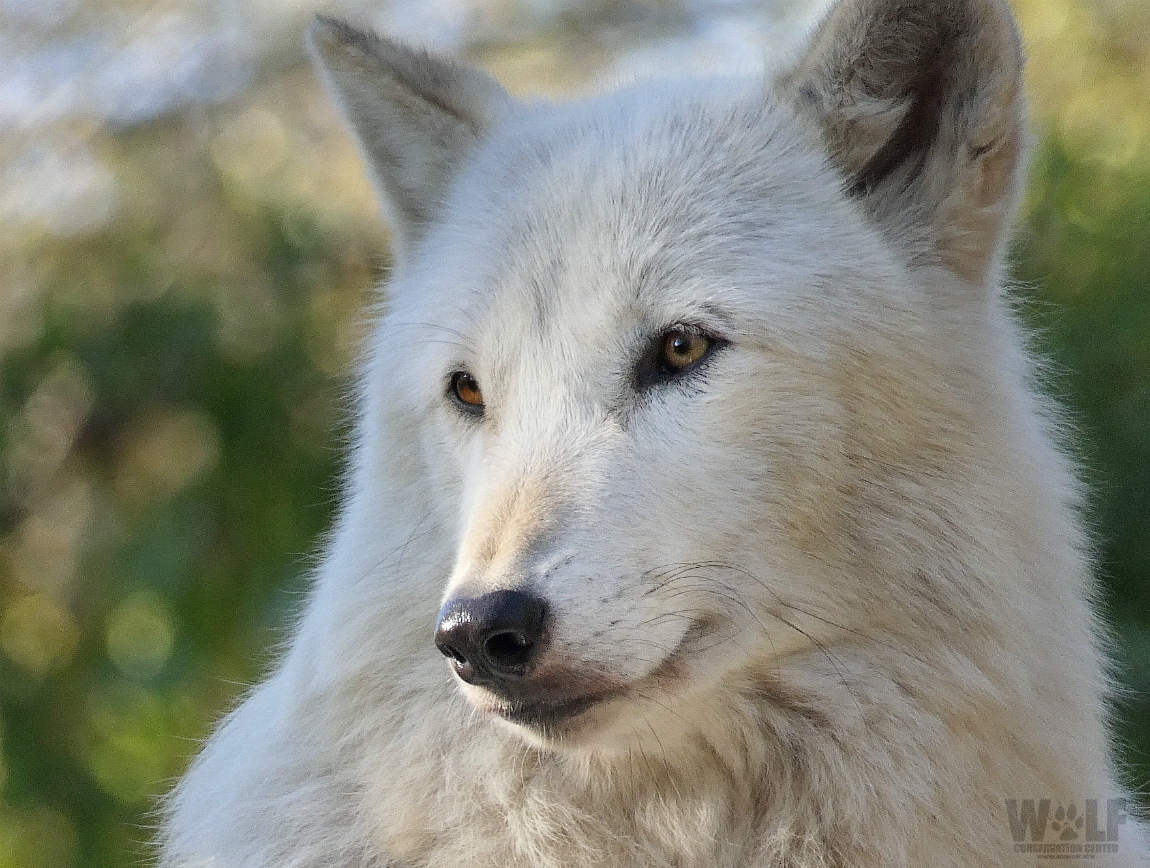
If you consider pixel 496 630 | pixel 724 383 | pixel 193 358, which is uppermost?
pixel 724 383

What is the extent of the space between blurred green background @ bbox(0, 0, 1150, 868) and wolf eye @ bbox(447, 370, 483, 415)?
304 centimetres

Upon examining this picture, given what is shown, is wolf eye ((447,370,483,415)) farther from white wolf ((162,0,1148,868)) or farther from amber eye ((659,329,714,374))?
amber eye ((659,329,714,374))

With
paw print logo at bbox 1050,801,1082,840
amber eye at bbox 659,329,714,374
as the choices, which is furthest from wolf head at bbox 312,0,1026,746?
paw print logo at bbox 1050,801,1082,840

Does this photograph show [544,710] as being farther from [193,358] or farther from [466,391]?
[193,358]

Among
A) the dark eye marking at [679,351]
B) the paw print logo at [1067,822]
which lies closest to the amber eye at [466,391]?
the dark eye marking at [679,351]

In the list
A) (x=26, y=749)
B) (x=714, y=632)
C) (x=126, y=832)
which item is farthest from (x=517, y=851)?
(x=26, y=749)

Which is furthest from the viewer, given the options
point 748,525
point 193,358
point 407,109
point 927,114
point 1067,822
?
point 193,358

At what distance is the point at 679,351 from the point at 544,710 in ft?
2.66

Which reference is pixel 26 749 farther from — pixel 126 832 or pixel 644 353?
pixel 644 353

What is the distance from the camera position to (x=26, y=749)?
624 cm

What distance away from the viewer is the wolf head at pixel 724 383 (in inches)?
91.2

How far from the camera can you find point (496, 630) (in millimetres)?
2139

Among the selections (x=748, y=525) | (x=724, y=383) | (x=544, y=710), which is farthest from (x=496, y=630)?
(x=724, y=383)

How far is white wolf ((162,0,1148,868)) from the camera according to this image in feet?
8.11
